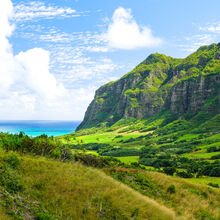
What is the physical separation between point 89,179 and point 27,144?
23773 millimetres

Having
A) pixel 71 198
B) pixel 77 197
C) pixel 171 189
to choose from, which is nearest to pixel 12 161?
pixel 71 198

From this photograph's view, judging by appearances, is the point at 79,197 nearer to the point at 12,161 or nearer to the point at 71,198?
the point at 71,198

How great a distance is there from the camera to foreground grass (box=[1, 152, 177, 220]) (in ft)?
70.4

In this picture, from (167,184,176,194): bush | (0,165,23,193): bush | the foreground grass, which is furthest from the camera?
(167,184,176,194): bush

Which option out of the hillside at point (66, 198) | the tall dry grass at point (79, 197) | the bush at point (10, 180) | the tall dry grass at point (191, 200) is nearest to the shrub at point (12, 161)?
the hillside at point (66, 198)

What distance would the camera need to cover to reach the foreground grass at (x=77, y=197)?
21453 mm

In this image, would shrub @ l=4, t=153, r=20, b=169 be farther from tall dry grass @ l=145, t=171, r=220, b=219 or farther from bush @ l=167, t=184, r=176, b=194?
bush @ l=167, t=184, r=176, b=194

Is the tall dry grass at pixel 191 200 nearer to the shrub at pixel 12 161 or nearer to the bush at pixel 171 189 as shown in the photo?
the bush at pixel 171 189

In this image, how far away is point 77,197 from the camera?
23.3m

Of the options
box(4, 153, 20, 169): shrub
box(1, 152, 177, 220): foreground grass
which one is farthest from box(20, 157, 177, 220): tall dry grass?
box(4, 153, 20, 169): shrub

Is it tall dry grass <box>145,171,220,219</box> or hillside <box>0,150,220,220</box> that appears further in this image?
tall dry grass <box>145,171,220,219</box>

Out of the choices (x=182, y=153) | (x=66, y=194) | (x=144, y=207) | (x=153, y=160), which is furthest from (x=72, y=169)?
Answer: (x=182, y=153)

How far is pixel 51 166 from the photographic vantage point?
29875 mm

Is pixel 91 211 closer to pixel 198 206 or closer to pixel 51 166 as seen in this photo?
pixel 51 166
